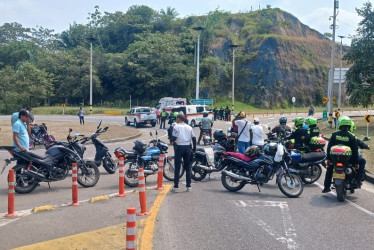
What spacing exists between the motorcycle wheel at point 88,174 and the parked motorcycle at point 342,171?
5.49 m

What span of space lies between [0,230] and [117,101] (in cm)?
6560

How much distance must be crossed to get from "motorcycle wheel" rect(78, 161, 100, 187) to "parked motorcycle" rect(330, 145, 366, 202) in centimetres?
549

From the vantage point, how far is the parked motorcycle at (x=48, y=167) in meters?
9.84

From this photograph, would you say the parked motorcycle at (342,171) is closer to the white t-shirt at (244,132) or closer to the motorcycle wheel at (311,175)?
the motorcycle wheel at (311,175)

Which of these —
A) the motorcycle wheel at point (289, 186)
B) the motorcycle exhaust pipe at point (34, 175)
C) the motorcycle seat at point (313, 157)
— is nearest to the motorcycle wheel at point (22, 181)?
the motorcycle exhaust pipe at point (34, 175)

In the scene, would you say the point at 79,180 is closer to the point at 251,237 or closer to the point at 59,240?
the point at 59,240

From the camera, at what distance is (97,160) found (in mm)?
12344

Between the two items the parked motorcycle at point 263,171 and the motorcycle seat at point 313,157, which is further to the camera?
the motorcycle seat at point 313,157

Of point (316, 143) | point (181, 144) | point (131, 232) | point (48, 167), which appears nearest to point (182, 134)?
Answer: point (181, 144)

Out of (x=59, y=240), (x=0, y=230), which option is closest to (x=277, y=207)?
(x=59, y=240)

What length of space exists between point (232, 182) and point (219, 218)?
2778mm

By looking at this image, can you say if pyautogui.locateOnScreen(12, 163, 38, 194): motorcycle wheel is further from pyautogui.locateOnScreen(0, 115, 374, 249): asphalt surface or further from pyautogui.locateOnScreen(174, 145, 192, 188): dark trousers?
pyautogui.locateOnScreen(174, 145, 192, 188): dark trousers

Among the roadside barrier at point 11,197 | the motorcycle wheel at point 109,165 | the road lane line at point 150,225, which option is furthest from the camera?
the motorcycle wheel at point 109,165

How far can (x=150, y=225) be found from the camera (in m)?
6.97
